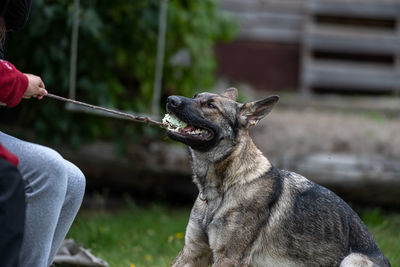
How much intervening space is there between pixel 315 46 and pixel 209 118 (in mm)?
6759

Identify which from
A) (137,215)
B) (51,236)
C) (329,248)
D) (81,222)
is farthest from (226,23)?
(51,236)

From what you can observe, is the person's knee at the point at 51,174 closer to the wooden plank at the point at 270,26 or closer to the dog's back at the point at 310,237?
the dog's back at the point at 310,237

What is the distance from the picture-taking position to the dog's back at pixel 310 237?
132 inches

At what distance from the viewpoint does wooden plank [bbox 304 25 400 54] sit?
31.2 feet

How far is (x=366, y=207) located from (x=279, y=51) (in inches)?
→ 159

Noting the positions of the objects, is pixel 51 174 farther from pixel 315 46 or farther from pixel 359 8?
pixel 359 8

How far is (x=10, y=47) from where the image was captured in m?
5.64

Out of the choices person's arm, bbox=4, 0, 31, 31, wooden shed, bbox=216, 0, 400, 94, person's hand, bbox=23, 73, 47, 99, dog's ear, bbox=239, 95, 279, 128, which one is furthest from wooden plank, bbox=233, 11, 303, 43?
person's hand, bbox=23, 73, 47, 99

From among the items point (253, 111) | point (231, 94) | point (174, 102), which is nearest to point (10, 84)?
point (174, 102)

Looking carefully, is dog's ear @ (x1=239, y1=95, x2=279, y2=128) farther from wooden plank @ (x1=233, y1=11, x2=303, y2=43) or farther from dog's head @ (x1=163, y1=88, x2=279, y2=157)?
wooden plank @ (x1=233, y1=11, x2=303, y2=43)

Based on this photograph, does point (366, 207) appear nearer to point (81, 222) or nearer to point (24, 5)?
point (81, 222)

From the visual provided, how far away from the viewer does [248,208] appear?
3309mm

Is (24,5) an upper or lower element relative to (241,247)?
upper

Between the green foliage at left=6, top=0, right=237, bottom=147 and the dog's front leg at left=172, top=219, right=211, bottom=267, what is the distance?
2.66 metres
